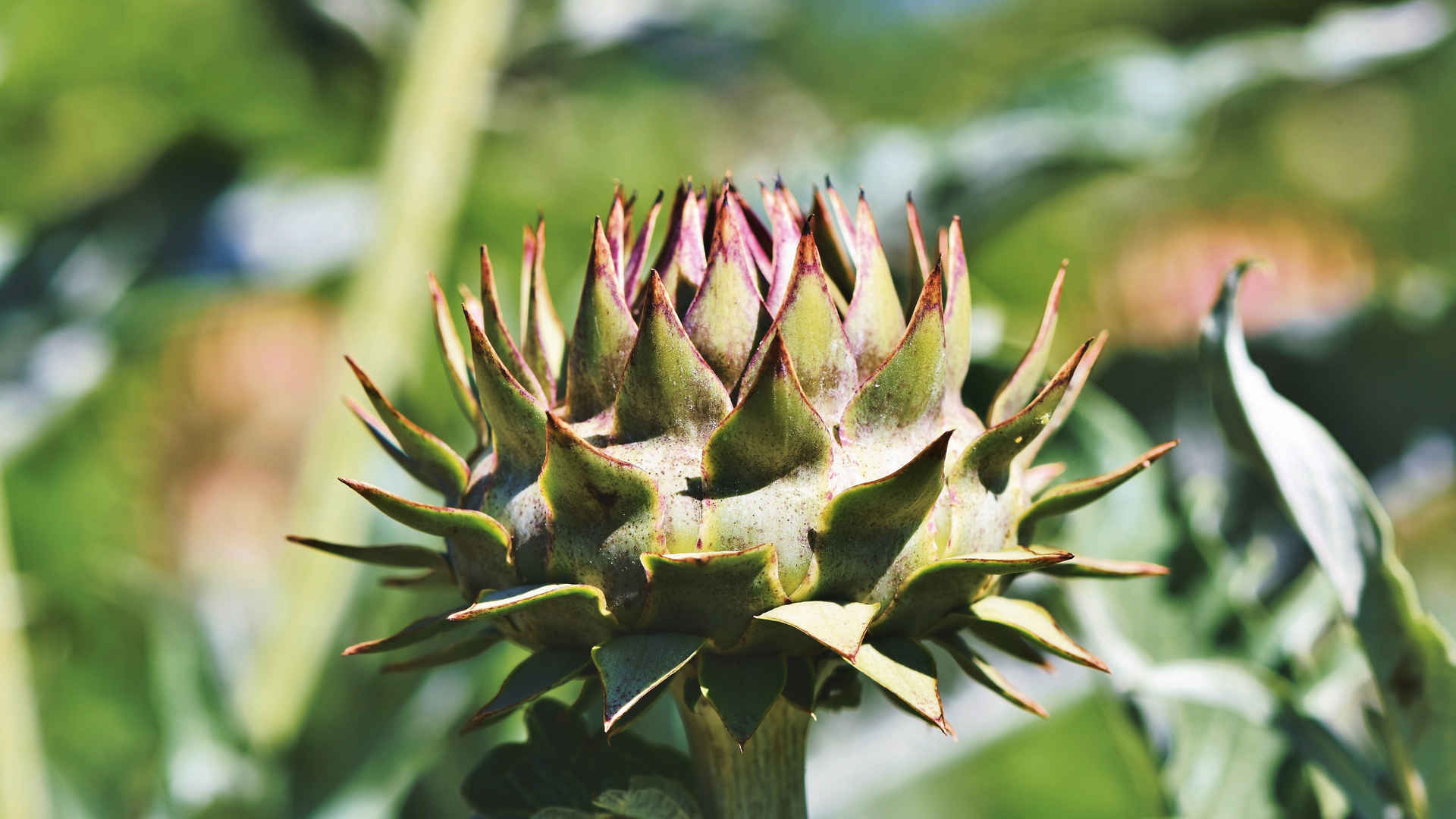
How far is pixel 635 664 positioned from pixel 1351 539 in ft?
1.10

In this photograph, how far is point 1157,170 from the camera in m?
1.13

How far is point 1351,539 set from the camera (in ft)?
1.85

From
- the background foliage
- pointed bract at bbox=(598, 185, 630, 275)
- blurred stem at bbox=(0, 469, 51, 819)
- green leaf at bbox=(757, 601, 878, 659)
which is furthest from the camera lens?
blurred stem at bbox=(0, 469, 51, 819)

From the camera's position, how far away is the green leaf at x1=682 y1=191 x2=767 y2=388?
45cm

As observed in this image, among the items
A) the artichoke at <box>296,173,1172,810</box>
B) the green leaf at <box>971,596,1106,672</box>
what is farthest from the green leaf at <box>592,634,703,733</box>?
the green leaf at <box>971,596,1106,672</box>

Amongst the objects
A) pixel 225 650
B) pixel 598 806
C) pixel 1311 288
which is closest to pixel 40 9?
pixel 225 650

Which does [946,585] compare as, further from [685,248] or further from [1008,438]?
[685,248]

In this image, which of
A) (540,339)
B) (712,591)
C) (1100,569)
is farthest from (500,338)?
(1100,569)

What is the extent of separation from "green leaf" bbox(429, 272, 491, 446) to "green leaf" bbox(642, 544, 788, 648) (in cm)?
12

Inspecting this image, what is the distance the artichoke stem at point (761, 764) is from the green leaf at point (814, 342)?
0.38ft

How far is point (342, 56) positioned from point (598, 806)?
1753 millimetres

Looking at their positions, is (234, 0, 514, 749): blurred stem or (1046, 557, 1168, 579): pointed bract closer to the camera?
(1046, 557, 1168, 579): pointed bract

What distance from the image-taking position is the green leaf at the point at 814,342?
436 millimetres

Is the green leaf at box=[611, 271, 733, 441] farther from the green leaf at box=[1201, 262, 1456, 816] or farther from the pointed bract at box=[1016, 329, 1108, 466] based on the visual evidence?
the green leaf at box=[1201, 262, 1456, 816]
